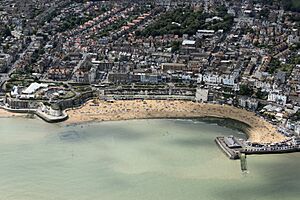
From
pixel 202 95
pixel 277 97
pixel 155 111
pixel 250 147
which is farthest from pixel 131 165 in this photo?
pixel 277 97

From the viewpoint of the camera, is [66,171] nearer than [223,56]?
Yes

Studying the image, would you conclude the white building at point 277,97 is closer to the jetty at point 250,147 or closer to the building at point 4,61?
the jetty at point 250,147

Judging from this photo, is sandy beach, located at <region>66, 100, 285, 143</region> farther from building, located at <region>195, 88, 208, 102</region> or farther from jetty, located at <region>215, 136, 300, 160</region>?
jetty, located at <region>215, 136, 300, 160</region>

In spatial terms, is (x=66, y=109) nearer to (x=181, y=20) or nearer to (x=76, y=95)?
(x=76, y=95)

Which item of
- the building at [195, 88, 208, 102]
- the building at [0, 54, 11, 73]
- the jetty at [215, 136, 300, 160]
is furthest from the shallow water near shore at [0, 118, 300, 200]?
the building at [0, 54, 11, 73]

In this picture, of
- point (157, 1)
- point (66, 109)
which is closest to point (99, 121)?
point (66, 109)

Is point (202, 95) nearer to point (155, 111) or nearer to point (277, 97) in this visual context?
point (155, 111)
